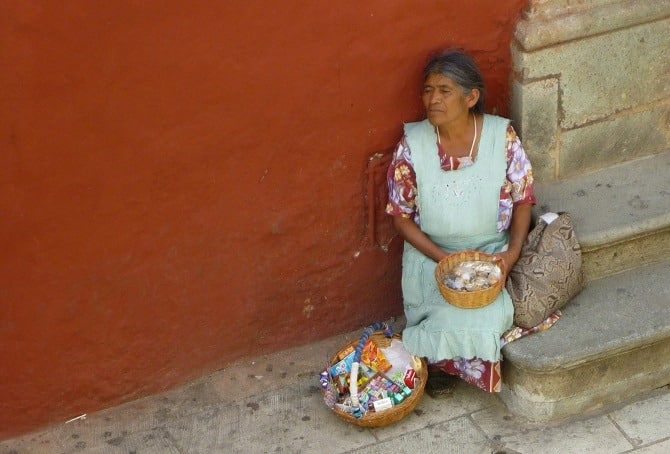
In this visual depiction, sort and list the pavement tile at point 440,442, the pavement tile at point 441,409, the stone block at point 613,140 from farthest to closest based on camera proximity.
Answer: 1. the stone block at point 613,140
2. the pavement tile at point 441,409
3. the pavement tile at point 440,442

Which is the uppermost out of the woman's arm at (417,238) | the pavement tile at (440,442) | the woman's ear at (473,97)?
the woman's ear at (473,97)

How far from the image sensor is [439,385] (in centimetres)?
464

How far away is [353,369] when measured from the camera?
450 cm

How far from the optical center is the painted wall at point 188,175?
155 inches

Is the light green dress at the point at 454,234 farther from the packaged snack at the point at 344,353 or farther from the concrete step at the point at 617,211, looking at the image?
the concrete step at the point at 617,211

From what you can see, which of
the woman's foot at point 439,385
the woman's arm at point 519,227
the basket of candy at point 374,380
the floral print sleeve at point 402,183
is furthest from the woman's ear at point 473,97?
the woman's foot at point 439,385

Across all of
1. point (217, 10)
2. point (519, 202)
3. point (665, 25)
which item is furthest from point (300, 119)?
point (665, 25)

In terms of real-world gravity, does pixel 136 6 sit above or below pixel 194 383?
above

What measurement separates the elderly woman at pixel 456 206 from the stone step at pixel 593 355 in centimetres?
14

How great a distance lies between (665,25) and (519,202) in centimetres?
105

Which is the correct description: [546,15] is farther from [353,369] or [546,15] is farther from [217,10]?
[353,369]

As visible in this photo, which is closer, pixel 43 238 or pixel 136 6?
pixel 136 6

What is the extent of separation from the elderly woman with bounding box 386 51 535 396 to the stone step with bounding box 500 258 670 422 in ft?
0.46

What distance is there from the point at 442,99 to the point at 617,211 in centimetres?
103
